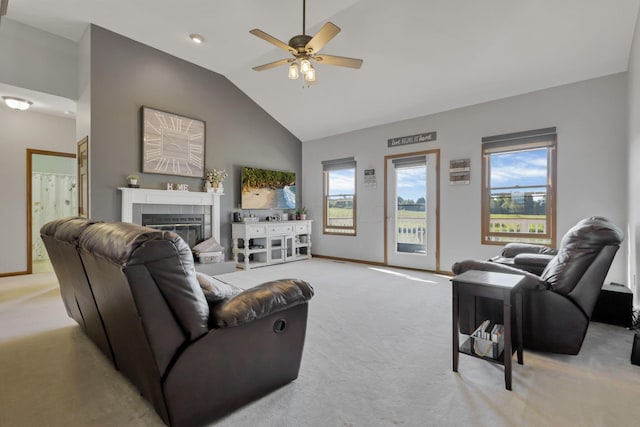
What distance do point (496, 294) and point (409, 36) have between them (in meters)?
3.57

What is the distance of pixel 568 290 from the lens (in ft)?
7.40

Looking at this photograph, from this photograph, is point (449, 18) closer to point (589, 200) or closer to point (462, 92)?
point (462, 92)

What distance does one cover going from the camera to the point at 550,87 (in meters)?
4.29

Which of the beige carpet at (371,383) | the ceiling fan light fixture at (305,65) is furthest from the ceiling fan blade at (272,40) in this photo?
the beige carpet at (371,383)

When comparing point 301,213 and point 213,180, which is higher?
point 213,180

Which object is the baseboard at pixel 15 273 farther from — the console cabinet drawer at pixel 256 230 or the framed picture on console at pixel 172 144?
the console cabinet drawer at pixel 256 230

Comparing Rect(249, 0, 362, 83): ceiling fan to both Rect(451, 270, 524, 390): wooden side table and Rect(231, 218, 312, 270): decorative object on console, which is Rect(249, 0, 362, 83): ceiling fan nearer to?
Rect(451, 270, 524, 390): wooden side table

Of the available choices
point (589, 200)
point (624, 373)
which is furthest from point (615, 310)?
point (589, 200)

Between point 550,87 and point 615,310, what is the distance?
3.02m

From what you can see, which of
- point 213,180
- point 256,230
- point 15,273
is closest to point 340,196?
point 256,230

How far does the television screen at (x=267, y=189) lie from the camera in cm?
625

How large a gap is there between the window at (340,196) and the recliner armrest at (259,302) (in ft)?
15.8

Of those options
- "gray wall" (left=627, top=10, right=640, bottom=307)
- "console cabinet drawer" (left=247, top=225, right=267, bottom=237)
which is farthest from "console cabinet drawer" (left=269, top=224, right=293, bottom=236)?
"gray wall" (left=627, top=10, right=640, bottom=307)

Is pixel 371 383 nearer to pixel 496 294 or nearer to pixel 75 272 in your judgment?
pixel 496 294
